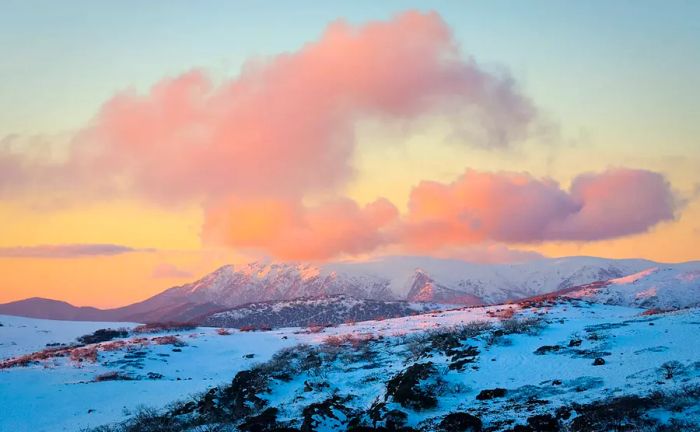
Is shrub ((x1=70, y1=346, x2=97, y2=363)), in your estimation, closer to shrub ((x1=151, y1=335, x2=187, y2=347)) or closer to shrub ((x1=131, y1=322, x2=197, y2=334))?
shrub ((x1=151, y1=335, x2=187, y2=347))

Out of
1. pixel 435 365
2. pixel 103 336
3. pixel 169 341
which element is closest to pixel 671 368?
pixel 435 365

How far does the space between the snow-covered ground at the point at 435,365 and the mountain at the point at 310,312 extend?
203ft

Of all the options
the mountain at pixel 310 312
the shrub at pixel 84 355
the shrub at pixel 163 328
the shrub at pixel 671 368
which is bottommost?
the mountain at pixel 310 312

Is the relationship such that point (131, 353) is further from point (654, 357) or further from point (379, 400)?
point (654, 357)

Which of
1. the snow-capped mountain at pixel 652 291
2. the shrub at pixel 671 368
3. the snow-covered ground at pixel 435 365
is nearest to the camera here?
the shrub at pixel 671 368

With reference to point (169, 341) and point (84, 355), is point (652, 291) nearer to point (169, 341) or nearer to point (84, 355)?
point (169, 341)

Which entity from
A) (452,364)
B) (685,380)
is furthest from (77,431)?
(685,380)

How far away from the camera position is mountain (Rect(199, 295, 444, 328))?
11088 cm

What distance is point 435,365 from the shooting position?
28812 millimetres

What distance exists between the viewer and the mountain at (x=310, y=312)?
11088 cm

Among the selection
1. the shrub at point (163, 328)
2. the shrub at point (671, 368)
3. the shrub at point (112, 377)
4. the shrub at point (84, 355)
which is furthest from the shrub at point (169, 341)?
the shrub at point (671, 368)

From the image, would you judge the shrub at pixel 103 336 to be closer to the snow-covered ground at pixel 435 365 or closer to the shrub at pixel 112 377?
the snow-covered ground at pixel 435 365

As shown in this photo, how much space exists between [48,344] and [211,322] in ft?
172

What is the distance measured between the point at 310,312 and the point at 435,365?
87006mm
